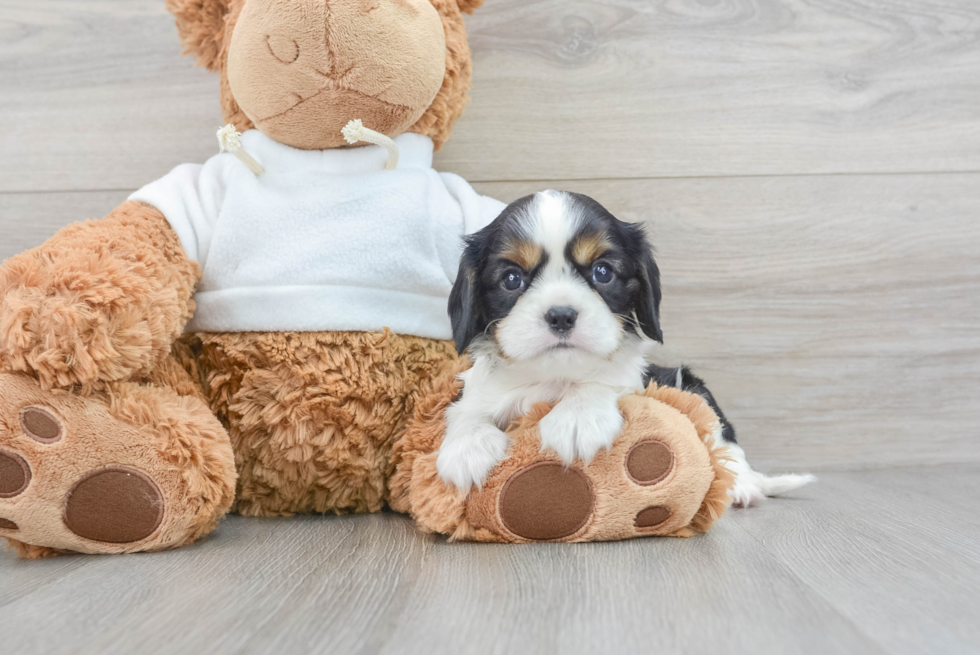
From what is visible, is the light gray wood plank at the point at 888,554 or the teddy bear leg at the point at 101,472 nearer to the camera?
the light gray wood plank at the point at 888,554

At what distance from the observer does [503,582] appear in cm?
107

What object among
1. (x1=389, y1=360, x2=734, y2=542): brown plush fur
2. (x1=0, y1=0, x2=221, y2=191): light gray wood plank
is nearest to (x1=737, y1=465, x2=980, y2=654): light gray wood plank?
(x1=389, y1=360, x2=734, y2=542): brown plush fur

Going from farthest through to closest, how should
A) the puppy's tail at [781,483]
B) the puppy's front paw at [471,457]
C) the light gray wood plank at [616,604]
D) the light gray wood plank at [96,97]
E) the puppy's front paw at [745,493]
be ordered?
the light gray wood plank at [96,97] → the puppy's tail at [781,483] → the puppy's front paw at [745,493] → the puppy's front paw at [471,457] → the light gray wood plank at [616,604]

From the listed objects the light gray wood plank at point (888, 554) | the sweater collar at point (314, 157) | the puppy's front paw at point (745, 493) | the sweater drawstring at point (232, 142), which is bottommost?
the puppy's front paw at point (745, 493)

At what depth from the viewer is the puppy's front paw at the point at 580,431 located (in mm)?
1260

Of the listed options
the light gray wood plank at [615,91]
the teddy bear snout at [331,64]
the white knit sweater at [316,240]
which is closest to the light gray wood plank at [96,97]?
the light gray wood plank at [615,91]

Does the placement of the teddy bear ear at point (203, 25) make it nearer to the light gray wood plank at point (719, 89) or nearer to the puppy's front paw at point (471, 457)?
the light gray wood plank at point (719, 89)

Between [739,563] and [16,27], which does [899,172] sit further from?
[16,27]

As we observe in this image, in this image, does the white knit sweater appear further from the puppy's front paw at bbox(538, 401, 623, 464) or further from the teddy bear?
the puppy's front paw at bbox(538, 401, 623, 464)

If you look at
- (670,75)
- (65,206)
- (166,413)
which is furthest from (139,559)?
(670,75)

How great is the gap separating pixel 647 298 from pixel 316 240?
2.19ft

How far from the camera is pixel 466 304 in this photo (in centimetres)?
143

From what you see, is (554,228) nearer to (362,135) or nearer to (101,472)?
(362,135)

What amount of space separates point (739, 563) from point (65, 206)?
1.86m
